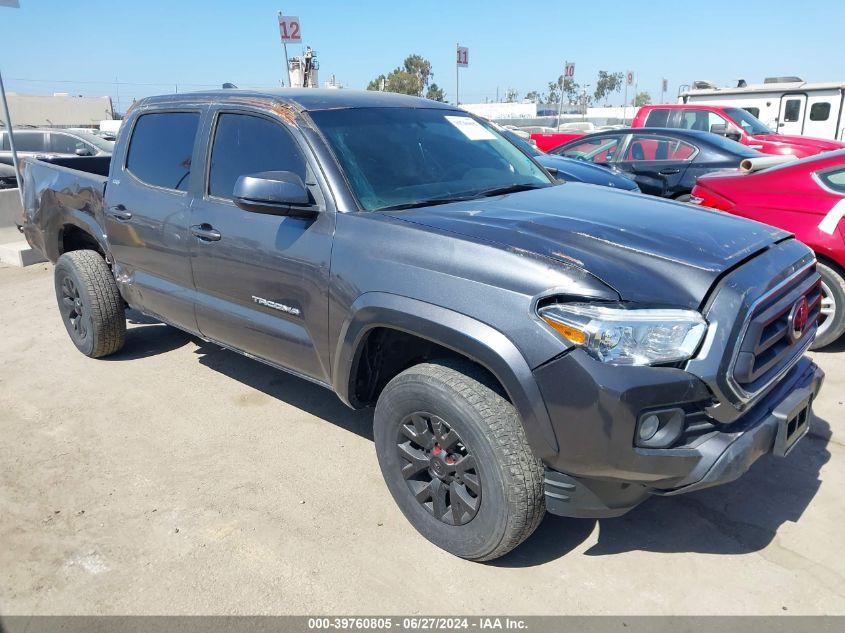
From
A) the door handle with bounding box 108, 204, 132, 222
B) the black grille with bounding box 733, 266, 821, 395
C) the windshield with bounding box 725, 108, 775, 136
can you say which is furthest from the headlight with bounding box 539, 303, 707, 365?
the windshield with bounding box 725, 108, 775, 136

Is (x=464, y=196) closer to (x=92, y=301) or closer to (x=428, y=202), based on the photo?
(x=428, y=202)

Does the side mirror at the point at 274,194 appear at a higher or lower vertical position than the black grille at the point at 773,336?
higher

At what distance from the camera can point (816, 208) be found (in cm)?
467

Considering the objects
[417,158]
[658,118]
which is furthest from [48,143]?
[417,158]

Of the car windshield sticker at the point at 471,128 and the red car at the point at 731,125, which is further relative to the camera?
the red car at the point at 731,125

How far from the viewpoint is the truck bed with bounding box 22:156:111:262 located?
477 cm

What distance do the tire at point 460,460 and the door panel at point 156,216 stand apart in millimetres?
1735

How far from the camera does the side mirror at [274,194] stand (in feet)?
9.67

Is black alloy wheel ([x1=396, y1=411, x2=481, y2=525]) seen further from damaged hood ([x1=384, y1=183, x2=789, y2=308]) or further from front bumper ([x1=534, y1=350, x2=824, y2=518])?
damaged hood ([x1=384, y1=183, x2=789, y2=308])

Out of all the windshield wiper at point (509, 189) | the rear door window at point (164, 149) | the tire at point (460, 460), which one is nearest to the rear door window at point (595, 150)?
the windshield wiper at point (509, 189)

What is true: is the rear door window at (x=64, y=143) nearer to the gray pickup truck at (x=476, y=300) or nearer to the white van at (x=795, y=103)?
the gray pickup truck at (x=476, y=300)

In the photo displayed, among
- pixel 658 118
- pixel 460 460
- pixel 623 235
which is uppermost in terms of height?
pixel 658 118

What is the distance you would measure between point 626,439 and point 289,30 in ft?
38.4

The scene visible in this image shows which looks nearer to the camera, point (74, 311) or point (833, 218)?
point (833, 218)
